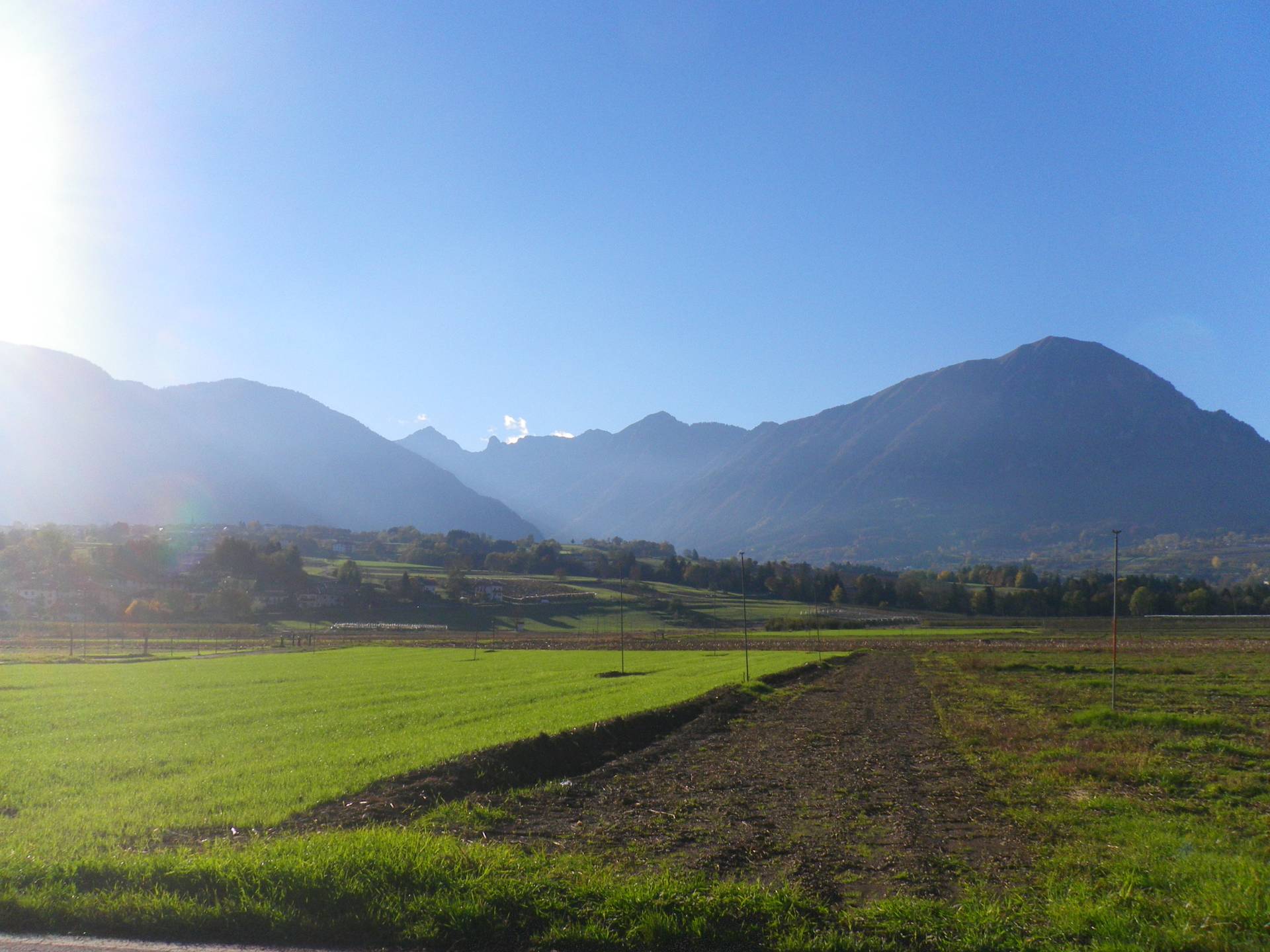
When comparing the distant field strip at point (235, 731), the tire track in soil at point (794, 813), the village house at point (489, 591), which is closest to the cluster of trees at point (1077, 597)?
the village house at point (489, 591)

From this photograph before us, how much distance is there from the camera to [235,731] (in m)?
20.7

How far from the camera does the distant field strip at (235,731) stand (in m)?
11.8

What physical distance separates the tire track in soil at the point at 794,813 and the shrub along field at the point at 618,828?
0.10 metres

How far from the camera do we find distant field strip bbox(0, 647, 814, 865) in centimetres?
1175

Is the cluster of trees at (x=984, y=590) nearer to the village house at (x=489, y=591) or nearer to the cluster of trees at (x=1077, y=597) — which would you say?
the cluster of trees at (x=1077, y=597)

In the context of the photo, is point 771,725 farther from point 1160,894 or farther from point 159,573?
point 159,573

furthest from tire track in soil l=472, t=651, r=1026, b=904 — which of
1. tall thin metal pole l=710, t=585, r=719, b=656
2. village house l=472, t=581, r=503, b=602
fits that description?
village house l=472, t=581, r=503, b=602

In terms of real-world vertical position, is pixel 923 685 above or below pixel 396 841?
below

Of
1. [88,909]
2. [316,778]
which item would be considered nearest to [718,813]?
[316,778]

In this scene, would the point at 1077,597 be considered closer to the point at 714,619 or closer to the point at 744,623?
the point at 714,619

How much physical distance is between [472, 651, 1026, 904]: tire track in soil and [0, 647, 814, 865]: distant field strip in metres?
3.50

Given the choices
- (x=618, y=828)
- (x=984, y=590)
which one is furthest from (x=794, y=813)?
(x=984, y=590)

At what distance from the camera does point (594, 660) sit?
56.9 metres

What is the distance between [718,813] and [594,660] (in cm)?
4548
